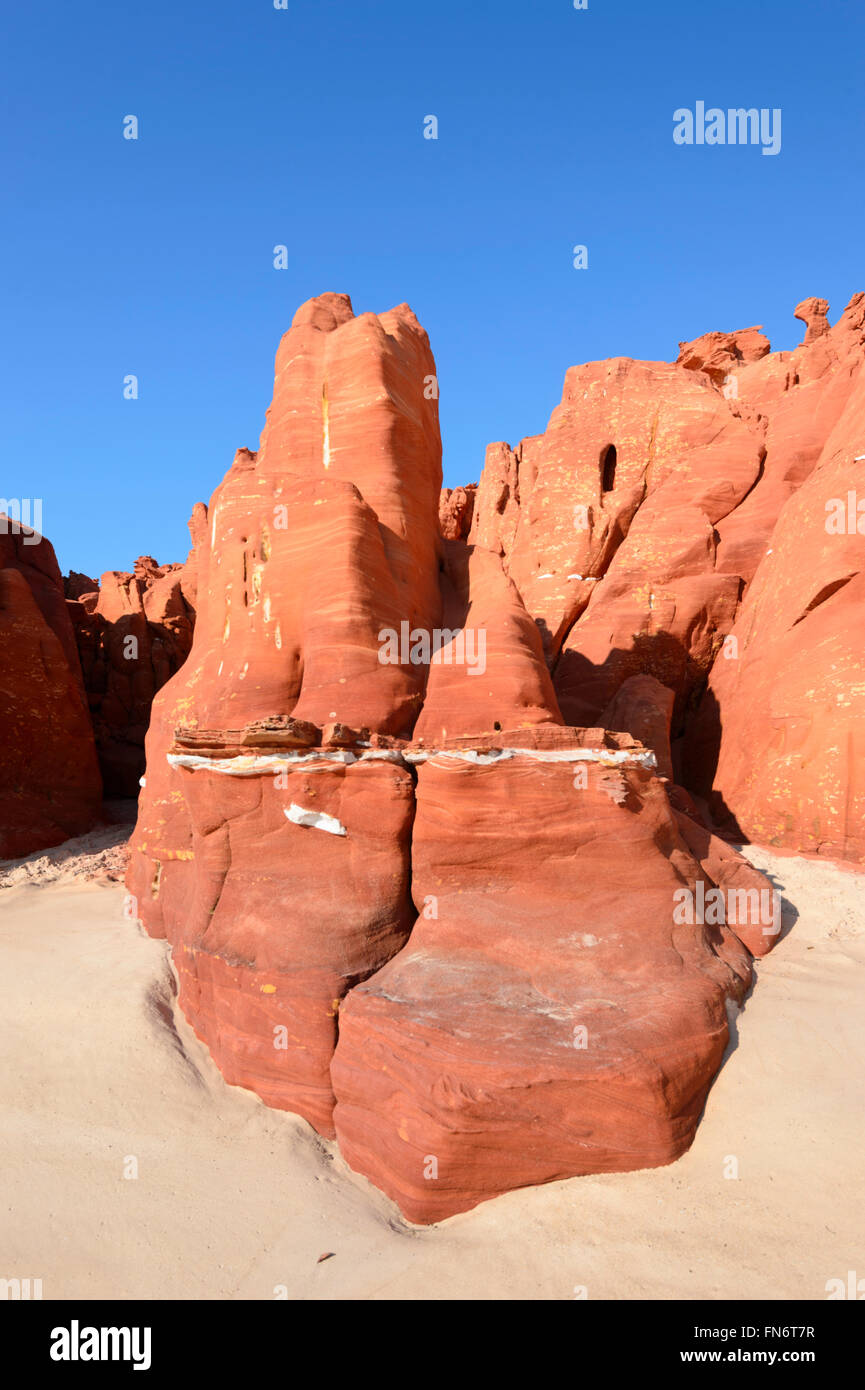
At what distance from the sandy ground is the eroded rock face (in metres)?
0.25

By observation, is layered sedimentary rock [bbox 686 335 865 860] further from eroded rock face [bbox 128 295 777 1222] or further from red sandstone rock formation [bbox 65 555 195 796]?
red sandstone rock formation [bbox 65 555 195 796]

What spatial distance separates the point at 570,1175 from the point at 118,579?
21156 mm

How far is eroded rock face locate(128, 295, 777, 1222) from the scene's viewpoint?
455 centimetres

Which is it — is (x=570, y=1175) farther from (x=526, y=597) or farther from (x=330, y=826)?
(x=526, y=597)

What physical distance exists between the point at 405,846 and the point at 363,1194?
2.54m

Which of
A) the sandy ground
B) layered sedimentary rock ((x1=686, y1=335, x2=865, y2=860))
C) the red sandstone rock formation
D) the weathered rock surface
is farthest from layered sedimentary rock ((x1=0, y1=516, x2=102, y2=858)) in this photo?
layered sedimentary rock ((x1=686, y1=335, x2=865, y2=860))

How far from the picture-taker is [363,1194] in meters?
4.71

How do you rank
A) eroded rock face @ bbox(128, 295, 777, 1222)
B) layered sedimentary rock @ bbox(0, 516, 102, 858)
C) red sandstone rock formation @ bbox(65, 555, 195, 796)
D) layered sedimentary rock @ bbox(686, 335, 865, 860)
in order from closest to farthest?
eroded rock face @ bbox(128, 295, 777, 1222)
layered sedimentary rock @ bbox(686, 335, 865, 860)
layered sedimentary rock @ bbox(0, 516, 102, 858)
red sandstone rock formation @ bbox(65, 555, 195, 796)

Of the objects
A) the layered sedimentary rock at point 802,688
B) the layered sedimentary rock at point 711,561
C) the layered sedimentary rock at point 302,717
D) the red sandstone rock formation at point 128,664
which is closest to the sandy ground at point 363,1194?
the layered sedimentary rock at point 302,717

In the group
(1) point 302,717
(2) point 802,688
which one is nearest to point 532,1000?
(1) point 302,717

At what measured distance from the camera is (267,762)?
628 cm

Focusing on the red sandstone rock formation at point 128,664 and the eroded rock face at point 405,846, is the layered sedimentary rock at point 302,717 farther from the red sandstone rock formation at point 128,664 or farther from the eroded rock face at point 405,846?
the red sandstone rock formation at point 128,664

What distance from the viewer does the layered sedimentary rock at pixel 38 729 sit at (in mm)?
13719
